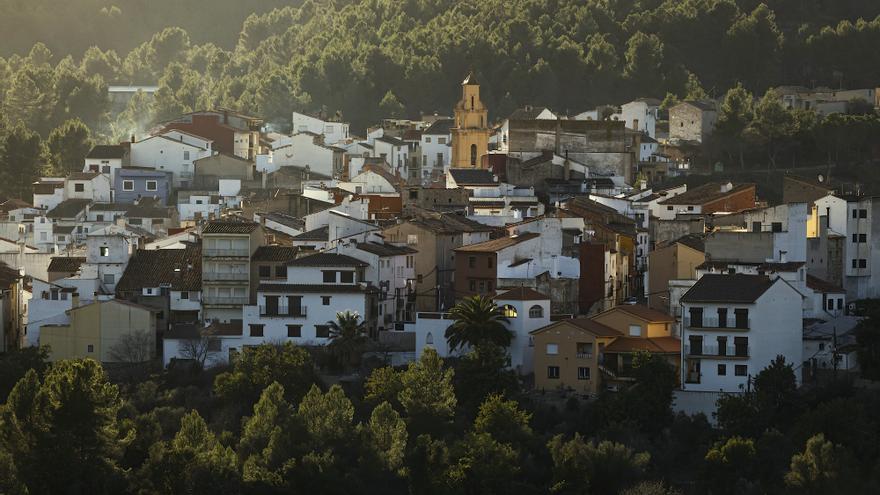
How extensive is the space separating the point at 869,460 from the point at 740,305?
15.3ft

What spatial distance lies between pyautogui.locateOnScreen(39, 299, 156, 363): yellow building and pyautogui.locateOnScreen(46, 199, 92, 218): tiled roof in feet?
52.9

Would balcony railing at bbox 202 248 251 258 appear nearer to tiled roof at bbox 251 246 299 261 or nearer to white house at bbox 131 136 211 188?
tiled roof at bbox 251 246 299 261

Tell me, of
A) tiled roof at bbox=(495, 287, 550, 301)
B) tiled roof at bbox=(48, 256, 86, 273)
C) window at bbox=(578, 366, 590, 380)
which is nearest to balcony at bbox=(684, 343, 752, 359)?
window at bbox=(578, 366, 590, 380)

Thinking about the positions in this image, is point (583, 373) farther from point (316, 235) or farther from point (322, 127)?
point (322, 127)

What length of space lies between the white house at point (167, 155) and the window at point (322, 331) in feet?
72.1

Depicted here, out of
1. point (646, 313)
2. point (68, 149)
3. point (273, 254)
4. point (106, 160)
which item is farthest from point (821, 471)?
point (68, 149)

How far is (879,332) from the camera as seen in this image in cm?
4472

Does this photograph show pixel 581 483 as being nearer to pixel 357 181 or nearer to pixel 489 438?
pixel 489 438

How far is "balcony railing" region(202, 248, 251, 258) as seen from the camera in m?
50.5

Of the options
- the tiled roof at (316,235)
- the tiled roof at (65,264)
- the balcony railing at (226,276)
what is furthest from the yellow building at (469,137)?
the balcony railing at (226,276)

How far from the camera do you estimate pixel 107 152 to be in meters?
70.6

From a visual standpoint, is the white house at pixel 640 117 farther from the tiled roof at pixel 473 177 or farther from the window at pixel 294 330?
the window at pixel 294 330

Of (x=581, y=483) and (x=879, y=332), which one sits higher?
(x=879, y=332)

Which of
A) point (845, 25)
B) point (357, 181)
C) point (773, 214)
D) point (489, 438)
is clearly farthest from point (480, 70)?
point (489, 438)
